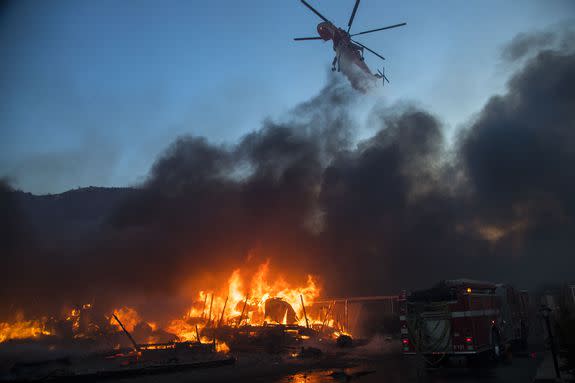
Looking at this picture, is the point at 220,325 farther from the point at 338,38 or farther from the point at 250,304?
the point at 338,38

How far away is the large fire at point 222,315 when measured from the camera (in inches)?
1002

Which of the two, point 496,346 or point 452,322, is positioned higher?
point 452,322

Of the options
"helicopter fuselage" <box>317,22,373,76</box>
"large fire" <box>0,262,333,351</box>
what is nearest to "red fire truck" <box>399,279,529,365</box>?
"large fire" <box>0,262,333,351</box>

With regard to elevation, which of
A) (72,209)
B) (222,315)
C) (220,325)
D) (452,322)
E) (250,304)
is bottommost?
(220,325)

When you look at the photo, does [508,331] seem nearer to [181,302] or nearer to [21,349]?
[21,349]

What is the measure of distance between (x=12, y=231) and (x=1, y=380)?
683 inches

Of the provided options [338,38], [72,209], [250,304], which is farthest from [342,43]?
[72,209]

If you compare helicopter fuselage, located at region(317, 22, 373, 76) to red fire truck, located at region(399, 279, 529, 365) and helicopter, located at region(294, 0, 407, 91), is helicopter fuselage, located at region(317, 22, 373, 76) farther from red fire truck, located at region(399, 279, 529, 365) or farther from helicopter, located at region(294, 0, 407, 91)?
red fire truck, located at region(399, 279, 529, 365)

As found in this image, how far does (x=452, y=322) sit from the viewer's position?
13.7m

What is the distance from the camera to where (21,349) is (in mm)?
19594

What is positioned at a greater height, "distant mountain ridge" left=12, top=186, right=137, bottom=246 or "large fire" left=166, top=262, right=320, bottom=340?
"distant mountain ridge" left=12, top=186, right=137, bottom=246

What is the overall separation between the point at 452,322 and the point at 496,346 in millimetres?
3076

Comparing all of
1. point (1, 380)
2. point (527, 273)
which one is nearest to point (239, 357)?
point (1, 380)

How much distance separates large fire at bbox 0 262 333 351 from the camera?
25453 millimetres
